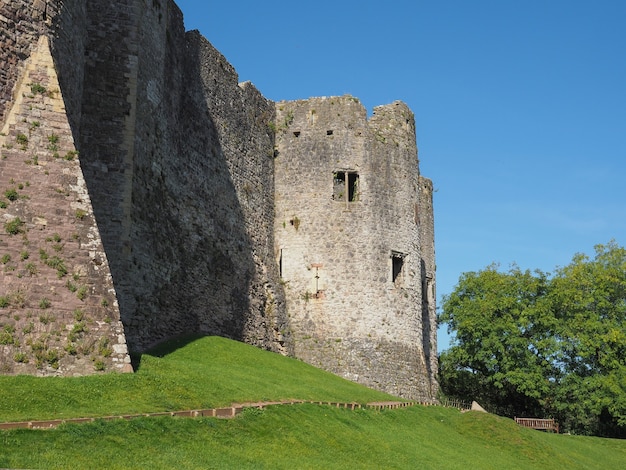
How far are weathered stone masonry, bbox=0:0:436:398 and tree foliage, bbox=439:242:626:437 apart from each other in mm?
4336

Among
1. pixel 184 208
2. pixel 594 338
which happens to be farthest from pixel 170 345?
pixel 594 338

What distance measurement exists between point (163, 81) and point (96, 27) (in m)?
3.83

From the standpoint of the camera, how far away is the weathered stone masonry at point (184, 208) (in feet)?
55.5

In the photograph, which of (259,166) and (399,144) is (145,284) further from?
(399,144)

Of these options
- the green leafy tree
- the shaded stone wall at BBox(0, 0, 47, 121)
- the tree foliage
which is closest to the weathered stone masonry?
the shaded stone wall at BBox(0, 0, 47, 121)

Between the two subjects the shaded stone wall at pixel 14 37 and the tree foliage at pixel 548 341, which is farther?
the tree foliage at pixel 548 341

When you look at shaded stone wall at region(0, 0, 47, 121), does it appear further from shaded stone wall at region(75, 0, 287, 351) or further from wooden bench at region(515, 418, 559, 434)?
wooden bench at region(515, 418, 559, 434)

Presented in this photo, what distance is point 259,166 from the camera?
113ft

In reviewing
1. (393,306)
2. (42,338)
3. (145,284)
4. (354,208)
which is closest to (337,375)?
(393,306)

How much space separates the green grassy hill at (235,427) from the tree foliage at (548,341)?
1432cm

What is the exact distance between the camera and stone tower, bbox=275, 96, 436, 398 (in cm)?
3394

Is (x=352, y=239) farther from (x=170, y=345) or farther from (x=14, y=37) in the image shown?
(x=14, y=37)

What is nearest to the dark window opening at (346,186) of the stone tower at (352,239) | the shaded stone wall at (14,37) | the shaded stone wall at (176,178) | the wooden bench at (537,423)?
the stone tower at (352,239)

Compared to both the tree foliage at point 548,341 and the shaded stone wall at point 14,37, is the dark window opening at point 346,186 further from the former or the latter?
the shaded stone wall at point 14,37
